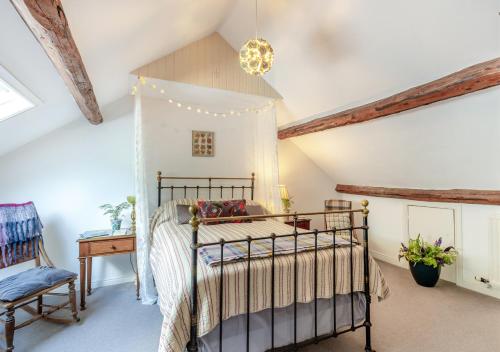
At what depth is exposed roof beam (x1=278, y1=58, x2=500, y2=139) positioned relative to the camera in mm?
1986

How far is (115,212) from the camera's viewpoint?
10.1 ft

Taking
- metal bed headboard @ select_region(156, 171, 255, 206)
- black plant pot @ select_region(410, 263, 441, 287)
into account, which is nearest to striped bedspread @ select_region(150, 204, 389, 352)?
metal bed headboard @ select_region(156, 171, 255, 206)

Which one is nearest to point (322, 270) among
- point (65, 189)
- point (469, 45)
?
point (469, 45)

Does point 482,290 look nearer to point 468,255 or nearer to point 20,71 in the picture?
point 468,255

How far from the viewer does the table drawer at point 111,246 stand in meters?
2.74

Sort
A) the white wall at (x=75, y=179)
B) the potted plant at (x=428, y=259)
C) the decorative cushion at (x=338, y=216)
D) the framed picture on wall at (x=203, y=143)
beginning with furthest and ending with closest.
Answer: the decorative cushion at (x=338, y=216) < the framed picture on wall at (x=203, y=143) < the potted plant at (x=428, y=259) < the white wall at (x=75, y=179)

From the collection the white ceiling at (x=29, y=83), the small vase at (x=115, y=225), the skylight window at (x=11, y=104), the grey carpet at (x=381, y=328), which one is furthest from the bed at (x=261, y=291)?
the skylight window at (x=11, y=104)

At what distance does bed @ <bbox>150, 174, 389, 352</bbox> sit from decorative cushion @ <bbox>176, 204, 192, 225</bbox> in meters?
0.67

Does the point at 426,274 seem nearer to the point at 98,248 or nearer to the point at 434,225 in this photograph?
the point at 434,225

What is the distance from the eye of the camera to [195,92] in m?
3.54

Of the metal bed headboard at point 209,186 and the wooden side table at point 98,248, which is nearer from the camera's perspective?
the wooden side table at point 98,248

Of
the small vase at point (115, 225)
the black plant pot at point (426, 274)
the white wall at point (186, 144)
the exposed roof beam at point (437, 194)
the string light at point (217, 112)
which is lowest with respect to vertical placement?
the black plant pot at point (426, 274)

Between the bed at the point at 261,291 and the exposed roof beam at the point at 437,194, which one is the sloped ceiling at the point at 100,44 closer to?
the bed at the point at 261,291

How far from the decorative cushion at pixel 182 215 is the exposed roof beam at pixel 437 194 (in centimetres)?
309
